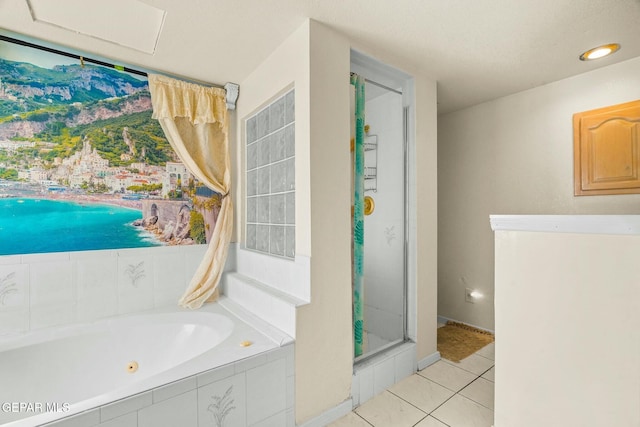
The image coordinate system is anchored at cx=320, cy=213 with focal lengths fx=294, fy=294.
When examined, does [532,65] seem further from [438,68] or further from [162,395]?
[162,395]

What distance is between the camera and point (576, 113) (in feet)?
7.68

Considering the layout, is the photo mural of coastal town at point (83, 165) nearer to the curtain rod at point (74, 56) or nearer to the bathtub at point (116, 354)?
the curtain rod at point (74, 56)

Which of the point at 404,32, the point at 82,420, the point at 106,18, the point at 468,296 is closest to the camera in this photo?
the point at 82,420

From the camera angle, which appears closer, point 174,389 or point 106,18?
point 174,389

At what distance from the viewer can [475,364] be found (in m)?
2.31

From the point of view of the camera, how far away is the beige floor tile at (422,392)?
1.85 metres

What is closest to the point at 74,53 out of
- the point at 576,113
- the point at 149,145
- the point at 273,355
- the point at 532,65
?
the point at 149,145

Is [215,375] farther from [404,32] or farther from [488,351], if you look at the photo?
[488,351]

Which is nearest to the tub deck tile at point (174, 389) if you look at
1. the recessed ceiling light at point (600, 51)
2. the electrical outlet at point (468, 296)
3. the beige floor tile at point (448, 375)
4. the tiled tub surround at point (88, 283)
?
the tiled tub surround at point (88, 283)

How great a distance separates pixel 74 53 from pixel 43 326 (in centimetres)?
174

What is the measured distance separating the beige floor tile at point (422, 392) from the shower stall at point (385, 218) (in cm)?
26

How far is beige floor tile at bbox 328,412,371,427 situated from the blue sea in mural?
1740mm

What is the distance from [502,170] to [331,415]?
8.33 ft

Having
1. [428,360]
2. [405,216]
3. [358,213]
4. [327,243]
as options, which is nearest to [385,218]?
[405,216]
